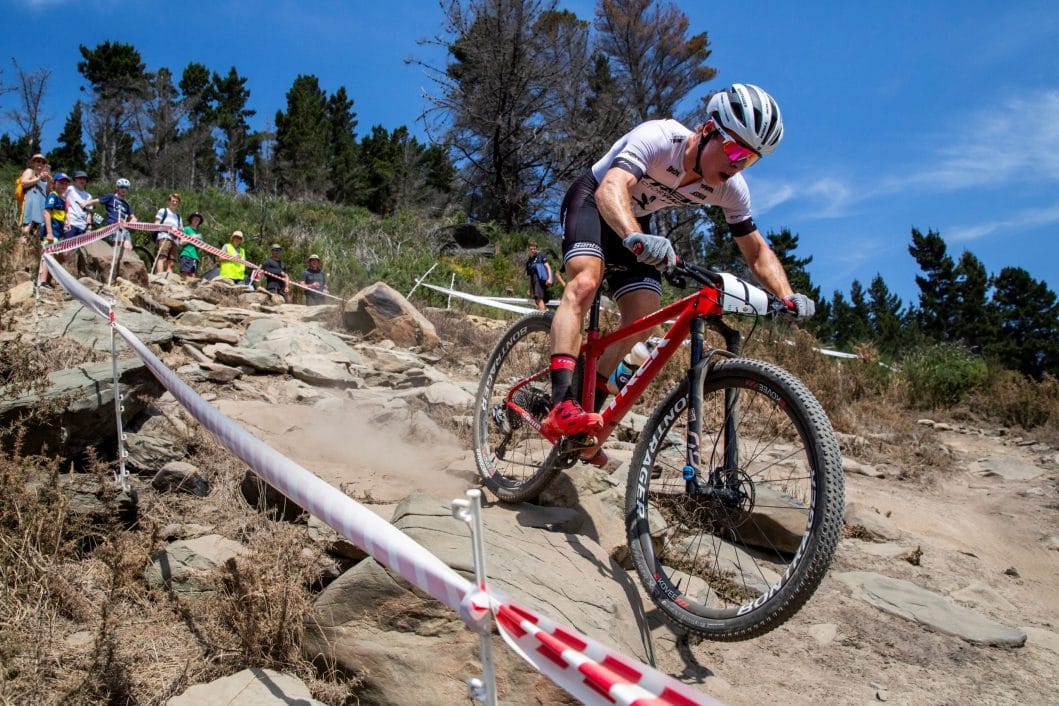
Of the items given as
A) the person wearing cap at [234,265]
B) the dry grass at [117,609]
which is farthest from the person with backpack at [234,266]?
the dry grass at [117,609]

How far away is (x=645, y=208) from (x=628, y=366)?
0.85m

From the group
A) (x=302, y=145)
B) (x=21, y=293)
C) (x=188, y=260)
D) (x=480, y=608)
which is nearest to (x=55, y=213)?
(x=188, y=260)

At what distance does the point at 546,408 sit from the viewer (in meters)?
3.92

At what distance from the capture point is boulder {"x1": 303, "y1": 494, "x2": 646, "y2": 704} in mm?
2166

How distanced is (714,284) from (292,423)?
3.06m

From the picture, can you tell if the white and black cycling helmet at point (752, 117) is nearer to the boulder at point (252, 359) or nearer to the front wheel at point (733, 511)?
the front wheel at point (733, 511)

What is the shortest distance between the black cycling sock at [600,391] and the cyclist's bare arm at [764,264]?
872 millimetres

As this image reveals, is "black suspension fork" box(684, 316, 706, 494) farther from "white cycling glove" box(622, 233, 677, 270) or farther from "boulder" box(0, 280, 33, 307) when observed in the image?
"boulder" box(0, 280, 33, 307)

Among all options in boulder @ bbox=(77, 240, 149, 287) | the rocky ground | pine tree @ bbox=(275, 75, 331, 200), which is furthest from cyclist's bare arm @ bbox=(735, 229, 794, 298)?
pine tree @ bbox=(275, 75, 331, 200)

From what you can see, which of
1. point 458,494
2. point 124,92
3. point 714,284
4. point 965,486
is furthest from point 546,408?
point 124,92

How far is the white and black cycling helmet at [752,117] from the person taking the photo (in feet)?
10.0

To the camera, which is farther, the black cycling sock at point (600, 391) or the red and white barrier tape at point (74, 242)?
the red and white barrier tape at point (74, 242)

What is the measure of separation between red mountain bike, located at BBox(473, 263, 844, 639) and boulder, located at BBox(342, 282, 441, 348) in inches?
200

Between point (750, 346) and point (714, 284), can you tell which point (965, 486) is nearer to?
point (750, 346)
